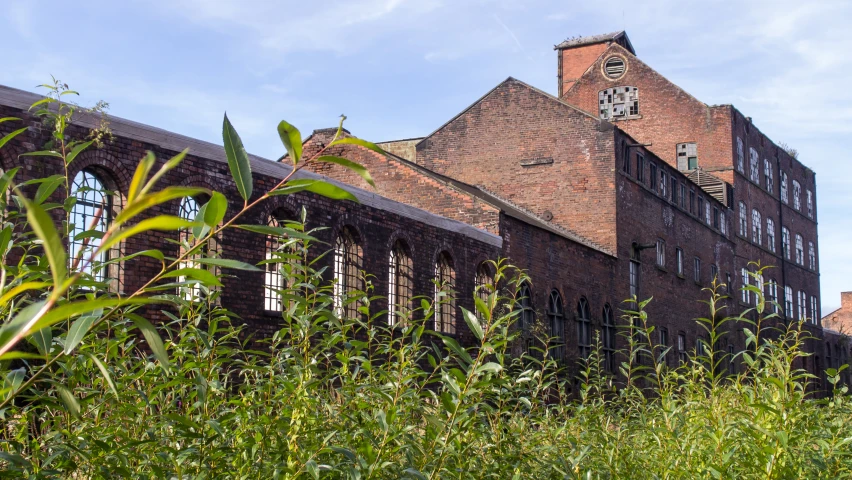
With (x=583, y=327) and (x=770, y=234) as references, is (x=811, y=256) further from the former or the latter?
(x=583, y=327)

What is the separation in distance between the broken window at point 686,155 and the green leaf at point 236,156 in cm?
3560

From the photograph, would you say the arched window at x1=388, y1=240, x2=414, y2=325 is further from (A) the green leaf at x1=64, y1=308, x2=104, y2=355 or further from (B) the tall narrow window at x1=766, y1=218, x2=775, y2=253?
(B) the tall narrow window at x1=766, y1=218, x2=775, y2=253

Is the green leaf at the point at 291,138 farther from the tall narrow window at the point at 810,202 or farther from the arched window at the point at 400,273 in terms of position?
the tall narrow window at the point at 810,202

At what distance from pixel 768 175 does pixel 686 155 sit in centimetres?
771

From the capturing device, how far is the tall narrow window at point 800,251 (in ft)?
148

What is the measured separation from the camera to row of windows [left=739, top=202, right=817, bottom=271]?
38.6m

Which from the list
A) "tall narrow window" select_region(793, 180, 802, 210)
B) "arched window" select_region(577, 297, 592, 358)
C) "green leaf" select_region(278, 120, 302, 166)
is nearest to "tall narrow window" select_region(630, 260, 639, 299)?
"arched window" select_region(577, 297, 592, 358)

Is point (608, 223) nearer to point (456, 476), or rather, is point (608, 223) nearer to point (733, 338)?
point (733, 338)

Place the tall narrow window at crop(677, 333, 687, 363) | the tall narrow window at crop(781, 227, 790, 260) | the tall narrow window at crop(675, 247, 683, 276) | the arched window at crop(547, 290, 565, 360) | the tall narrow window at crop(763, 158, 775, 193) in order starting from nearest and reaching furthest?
the arched window at crop(547, 290, 565, 360) < the tall narrow window at crop(677, 333, 687, 363) < the tall narrow window at crop(675, 247, 683, 276) < the tall narrow window at crop(763, 158, 775, 193) < the tall narrow window at crop(781, 227, 790, 260)

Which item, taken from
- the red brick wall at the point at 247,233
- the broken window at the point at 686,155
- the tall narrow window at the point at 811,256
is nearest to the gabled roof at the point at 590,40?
the broken window at the point at 686,155

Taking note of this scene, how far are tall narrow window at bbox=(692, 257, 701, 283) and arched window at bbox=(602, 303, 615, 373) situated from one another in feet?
24.8

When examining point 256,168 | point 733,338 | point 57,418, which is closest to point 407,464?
point 57,418

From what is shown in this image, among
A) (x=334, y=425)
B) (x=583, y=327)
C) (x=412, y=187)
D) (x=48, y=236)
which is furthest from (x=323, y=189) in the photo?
(x=583, y=327)

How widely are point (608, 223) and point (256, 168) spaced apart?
48.6 ft
